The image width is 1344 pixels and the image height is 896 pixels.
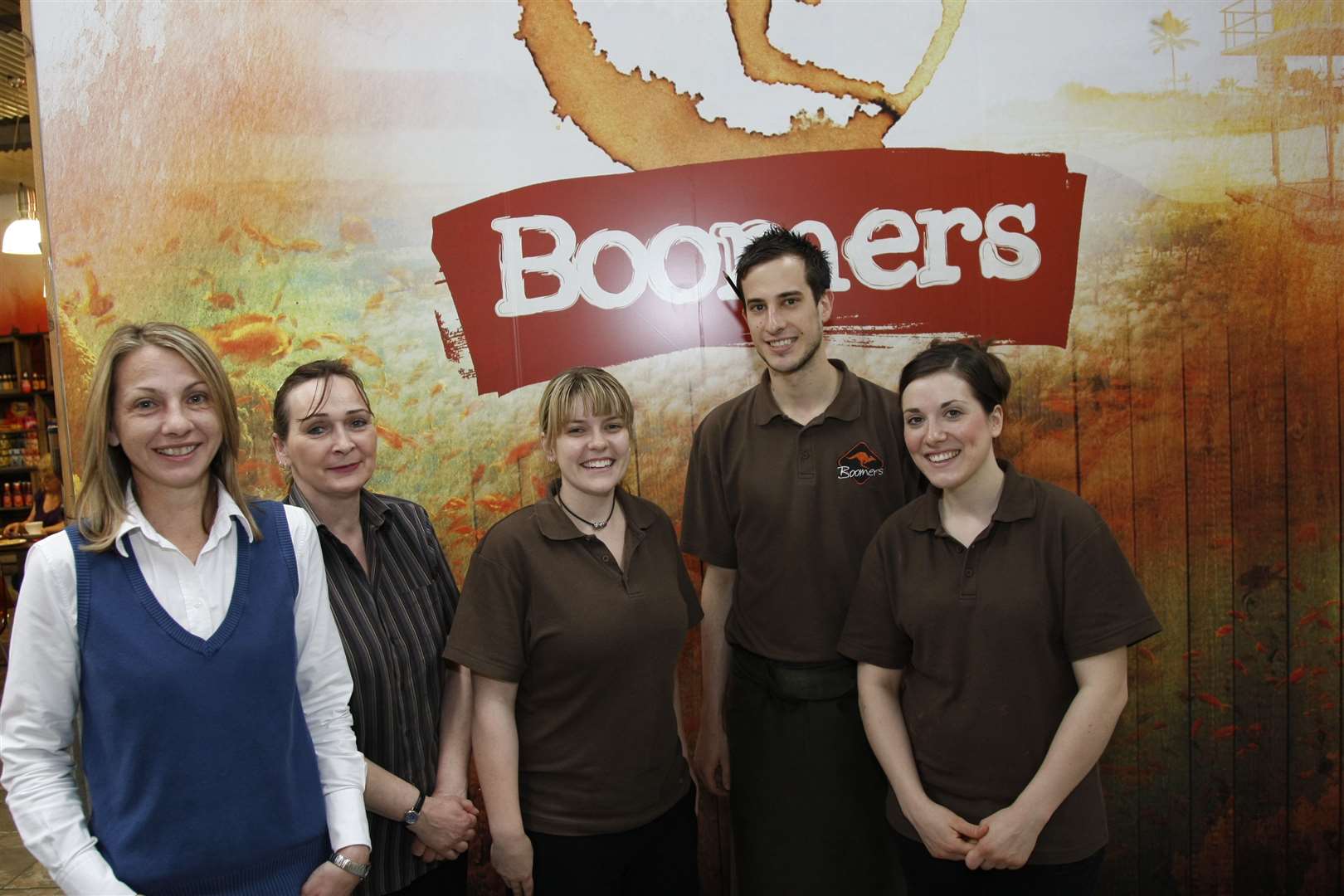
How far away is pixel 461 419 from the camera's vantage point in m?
2.56

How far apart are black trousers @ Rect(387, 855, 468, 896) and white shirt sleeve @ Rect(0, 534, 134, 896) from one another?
1.99 ft

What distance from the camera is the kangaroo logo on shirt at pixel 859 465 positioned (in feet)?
6.60

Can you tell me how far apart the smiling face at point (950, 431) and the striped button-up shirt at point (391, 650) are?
3.39 feet

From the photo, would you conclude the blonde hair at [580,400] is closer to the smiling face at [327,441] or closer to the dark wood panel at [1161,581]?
the smiling face at [327,441]

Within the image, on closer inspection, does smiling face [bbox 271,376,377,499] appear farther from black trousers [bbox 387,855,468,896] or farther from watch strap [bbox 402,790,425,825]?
black trousers [bbox 387,855,468,896]

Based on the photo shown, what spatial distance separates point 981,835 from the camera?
1.63 metres

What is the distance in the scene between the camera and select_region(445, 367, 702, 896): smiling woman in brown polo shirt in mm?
1690

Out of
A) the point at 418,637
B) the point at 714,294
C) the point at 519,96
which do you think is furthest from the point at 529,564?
the point at 519,96

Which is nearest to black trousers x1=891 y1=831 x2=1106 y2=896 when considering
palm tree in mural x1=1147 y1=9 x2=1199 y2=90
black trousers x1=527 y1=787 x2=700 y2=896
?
black trousers x1=527 y1=787 x2=700 y2=896

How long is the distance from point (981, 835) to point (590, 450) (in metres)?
1.04

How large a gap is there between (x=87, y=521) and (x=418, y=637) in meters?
0.64

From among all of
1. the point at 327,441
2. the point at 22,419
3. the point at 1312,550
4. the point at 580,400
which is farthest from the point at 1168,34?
the point at 22,419

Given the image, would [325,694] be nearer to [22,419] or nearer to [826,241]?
[826,241]

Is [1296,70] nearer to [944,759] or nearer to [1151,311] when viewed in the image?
[1151,311]
